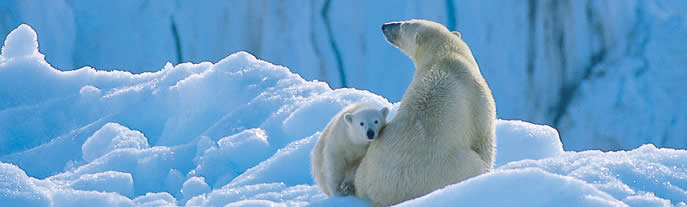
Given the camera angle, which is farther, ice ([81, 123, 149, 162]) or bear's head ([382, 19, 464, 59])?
ice ([81, 123, 149, 162])

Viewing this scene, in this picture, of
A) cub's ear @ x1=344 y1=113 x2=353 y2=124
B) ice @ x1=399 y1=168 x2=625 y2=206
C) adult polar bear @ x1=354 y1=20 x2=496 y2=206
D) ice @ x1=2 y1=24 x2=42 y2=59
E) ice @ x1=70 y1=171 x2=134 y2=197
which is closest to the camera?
ice @ x1=399 y1=168 x2=625 y2=206

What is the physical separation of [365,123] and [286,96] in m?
1.70

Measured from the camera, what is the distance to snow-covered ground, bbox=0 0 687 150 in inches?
319

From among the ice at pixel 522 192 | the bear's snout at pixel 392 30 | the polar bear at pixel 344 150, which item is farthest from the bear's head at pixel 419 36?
the ice at pixel 522 192

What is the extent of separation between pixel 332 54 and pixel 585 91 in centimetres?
211

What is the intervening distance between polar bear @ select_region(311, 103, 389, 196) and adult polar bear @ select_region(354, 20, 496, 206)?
6 cm

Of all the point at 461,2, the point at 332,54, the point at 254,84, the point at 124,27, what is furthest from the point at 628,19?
the point at 254,84

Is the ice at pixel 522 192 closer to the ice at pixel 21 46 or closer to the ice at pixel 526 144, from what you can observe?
the ice at pixel 526 144

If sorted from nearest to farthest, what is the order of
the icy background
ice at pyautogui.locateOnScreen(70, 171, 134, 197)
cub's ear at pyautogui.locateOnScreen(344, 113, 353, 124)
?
cub's ear at pyautogui.locateOnScreen(344, 113, 353, 124) < the icy background < ice at pyautogui.locateOnScreen(70, 171, 134, 197)

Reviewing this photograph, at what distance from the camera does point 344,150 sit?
292 centimetres

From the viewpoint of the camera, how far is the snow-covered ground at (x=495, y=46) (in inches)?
319

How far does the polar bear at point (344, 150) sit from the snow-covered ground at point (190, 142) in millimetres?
69

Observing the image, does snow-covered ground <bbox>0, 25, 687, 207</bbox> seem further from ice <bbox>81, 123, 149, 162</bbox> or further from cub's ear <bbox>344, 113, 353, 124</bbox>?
cub's ear <bbox>344, 113, 353, 124</bbox>

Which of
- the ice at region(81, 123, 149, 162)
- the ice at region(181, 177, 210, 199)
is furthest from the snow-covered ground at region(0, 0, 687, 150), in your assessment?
the ice at region(181, 177, 210, 199)
